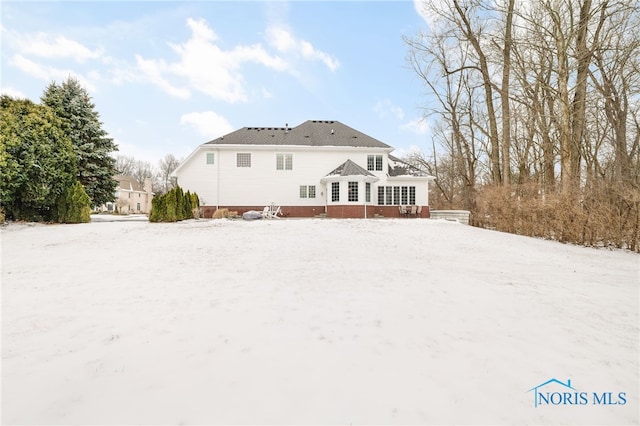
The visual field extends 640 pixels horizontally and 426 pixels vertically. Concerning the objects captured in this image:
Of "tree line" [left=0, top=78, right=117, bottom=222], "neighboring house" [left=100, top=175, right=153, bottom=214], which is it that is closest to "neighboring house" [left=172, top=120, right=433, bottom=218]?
"tree line" [left=0, top=78, right=117, bottom=222]

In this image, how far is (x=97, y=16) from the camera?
10688mm

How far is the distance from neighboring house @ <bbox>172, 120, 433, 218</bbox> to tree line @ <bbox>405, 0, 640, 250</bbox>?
22.0ft

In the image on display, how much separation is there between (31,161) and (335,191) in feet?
51.8

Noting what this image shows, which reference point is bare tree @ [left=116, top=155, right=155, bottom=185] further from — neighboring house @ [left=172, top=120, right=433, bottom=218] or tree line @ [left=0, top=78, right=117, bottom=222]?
tree line @ [left=0, top=78, right=117, bottom=222]

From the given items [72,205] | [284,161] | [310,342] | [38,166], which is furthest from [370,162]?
[310,342]

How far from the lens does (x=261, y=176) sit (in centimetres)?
2184

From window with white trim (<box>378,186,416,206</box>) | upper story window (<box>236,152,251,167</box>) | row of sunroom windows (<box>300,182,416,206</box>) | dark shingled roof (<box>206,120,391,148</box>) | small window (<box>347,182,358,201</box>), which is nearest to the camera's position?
small window (<box>347,182,358,201</box>)

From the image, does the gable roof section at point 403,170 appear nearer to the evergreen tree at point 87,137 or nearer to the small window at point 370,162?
the small window at point 370,162

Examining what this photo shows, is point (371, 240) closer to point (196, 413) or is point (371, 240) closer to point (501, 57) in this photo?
point (196, 413)

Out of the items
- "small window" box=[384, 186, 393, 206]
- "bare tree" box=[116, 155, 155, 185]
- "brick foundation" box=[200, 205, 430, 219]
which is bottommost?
"brick foundation" box=[200, 205, 430, 219]

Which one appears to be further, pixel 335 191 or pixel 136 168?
pixel 136 168

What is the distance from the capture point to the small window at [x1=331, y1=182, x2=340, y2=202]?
20.9 m

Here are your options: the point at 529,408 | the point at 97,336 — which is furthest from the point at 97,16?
the point at 529,408

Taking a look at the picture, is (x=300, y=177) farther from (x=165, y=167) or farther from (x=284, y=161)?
(x=165, y=167)
